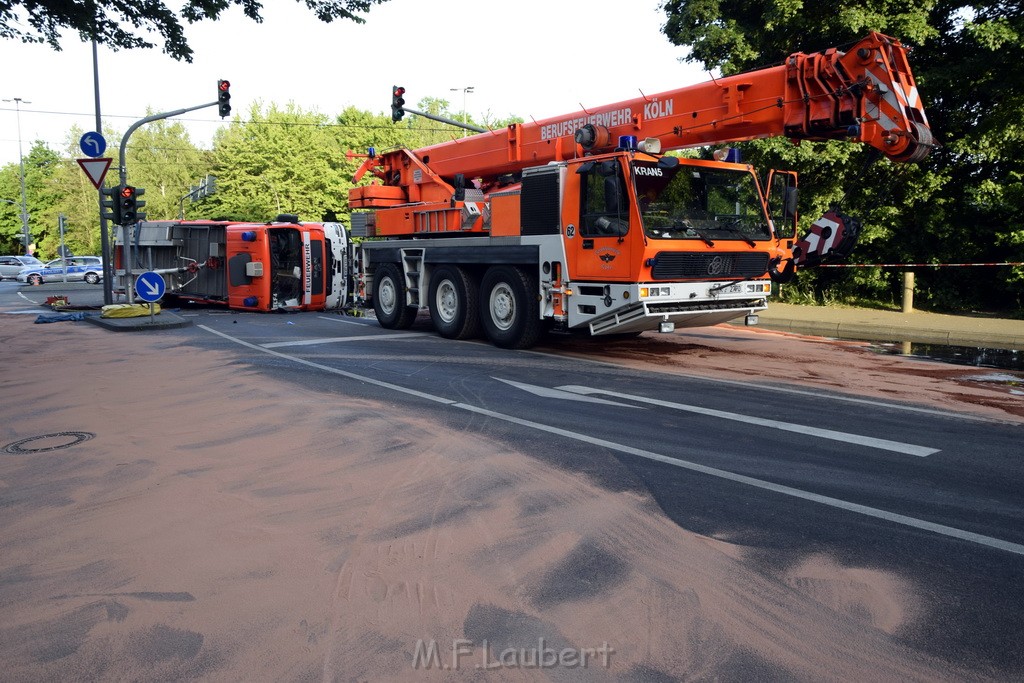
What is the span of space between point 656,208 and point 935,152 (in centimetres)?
1058

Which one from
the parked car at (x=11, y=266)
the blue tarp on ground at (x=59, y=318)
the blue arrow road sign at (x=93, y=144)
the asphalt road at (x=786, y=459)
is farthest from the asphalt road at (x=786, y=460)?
the parked car at (x=11, y=266)

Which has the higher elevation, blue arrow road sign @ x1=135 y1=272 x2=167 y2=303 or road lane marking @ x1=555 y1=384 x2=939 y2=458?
blue arrow road sign @ x1=135 y1=272 x2=167 y2=303

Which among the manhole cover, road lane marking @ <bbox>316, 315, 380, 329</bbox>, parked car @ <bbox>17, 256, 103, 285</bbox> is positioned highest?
parked car @ <bbox>17, 256, 103, 285</bbox>

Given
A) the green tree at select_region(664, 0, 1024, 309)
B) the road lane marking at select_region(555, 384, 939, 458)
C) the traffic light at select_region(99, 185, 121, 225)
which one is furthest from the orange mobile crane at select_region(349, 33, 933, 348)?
the traffic light at select_region(99, 185, 121, 225)

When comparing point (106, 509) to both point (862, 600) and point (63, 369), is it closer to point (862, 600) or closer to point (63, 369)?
point (862, 600)

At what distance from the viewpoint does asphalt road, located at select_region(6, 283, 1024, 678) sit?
375 cm

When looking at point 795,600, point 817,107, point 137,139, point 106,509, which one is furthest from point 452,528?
point 137,139

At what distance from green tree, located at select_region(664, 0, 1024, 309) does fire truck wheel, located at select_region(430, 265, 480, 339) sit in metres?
8.00

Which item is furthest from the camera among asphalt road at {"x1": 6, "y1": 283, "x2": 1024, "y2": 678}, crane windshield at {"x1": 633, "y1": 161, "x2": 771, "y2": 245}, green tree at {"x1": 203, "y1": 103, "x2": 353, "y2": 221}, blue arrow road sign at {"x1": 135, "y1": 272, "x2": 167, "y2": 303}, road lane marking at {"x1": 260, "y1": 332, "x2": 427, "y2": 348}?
green tree at {"x1": 203, "y1": 103, "x2": 353, "y2": 221}

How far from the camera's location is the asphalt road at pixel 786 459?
12.4 feet

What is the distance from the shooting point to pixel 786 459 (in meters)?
5.71

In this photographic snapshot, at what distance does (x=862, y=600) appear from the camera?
3.53 metres

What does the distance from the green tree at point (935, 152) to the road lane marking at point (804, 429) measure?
10.5 metres

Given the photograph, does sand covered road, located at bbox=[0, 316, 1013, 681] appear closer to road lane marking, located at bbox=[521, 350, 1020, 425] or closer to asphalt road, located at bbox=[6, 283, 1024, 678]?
asphalt road, located at bbox=[6, 283, 1024, 678]
